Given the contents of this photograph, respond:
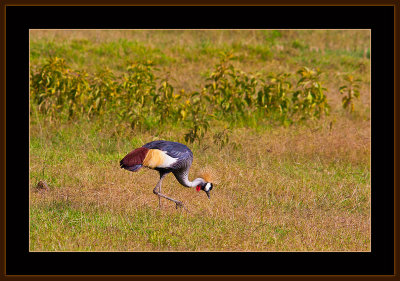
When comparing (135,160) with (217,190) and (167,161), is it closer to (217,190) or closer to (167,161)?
(167,161)

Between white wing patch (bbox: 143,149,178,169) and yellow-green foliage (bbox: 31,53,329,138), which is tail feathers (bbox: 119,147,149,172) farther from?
yellow-green foliage (bbox: 31,53,329,138)

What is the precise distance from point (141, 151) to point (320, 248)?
190 centimetres

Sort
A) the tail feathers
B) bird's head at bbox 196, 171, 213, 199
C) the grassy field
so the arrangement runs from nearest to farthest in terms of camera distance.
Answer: the grassy field < the tail feathers < bird's head at bbox 196, 171, 213, 199

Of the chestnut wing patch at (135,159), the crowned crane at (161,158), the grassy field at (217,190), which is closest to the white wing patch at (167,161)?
the crowned crane at (161,158)

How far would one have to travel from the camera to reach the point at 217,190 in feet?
22.1

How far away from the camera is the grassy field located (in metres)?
A: 5.23

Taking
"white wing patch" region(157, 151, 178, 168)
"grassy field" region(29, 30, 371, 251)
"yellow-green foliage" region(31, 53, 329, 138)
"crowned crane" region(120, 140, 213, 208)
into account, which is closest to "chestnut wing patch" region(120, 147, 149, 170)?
"crowned crane" region(120, 140, 213, 208)

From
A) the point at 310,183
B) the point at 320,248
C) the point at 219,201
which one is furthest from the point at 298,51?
the point at 320,248

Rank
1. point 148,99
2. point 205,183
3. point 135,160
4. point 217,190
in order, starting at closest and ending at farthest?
point 135,160 → point 205,183 → point 217,190 → point 148,99

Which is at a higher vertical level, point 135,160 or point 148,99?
point 148,99

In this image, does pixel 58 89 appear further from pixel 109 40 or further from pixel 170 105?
pixel 109 40

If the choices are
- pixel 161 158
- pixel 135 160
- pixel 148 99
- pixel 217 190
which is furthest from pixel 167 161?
pixel 148 99

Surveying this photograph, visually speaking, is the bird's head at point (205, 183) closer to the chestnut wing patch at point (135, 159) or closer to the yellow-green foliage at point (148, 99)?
the chestnut wing patch at point (135, 159)

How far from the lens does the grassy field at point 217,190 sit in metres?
5.23
